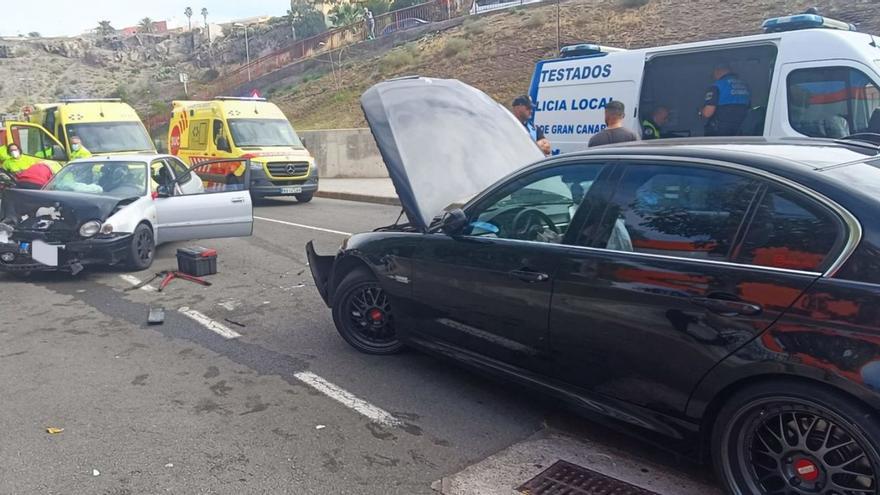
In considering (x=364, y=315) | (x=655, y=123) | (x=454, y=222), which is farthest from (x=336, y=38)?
(x=454, y=222)

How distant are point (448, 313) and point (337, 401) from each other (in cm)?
89

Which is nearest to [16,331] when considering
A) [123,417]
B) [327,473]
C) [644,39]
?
[123,417]

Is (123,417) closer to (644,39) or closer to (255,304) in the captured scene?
(255,304)

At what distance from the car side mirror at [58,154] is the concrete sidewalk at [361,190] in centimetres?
565

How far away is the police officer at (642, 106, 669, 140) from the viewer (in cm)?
873

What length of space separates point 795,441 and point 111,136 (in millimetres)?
15219

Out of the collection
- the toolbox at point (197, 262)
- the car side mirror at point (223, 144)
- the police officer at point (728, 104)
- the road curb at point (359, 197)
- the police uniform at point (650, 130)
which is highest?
the police officer at point (728, 104)

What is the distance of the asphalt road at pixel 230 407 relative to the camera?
133 inches

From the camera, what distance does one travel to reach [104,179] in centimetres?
855

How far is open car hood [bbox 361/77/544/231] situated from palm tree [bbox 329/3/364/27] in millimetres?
48898

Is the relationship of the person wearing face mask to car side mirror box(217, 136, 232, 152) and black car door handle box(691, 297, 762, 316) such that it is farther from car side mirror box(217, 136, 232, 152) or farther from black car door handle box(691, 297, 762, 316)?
black car door handle box(691, 297, 762, 316)

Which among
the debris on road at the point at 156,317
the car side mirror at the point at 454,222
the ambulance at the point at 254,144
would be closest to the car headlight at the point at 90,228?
the debris on road at the point at 156,317

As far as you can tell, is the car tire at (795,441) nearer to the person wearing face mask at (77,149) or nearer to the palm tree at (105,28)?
the person wearing face mask at (77,149)

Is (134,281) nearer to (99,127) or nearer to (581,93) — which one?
(581,93)
